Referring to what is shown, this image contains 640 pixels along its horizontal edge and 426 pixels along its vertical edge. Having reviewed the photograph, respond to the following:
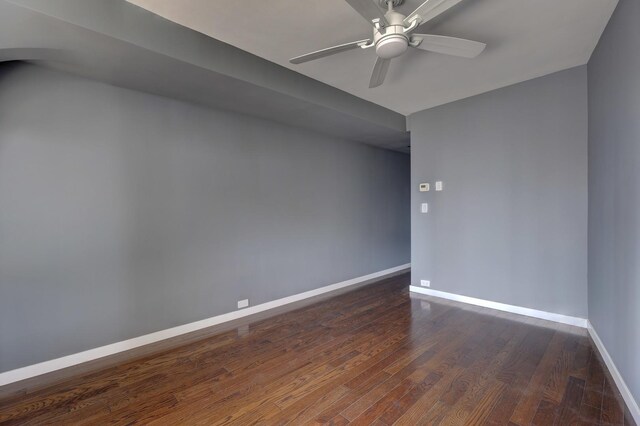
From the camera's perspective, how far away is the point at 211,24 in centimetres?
222

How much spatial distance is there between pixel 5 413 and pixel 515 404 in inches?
131

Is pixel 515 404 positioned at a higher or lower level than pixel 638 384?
lower

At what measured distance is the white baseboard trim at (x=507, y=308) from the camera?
3.04 m

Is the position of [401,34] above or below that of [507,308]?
above

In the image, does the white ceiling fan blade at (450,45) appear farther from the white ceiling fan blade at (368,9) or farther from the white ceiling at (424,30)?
the white ceiling fan blade at (368,9)

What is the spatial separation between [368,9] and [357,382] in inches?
96.4

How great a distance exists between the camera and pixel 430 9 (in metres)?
1.69

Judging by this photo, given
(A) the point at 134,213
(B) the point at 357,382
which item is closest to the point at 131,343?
(A) the point at 134,213

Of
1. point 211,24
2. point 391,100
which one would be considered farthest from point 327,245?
point 211,24

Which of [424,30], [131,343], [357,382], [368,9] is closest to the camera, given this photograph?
[368,9]

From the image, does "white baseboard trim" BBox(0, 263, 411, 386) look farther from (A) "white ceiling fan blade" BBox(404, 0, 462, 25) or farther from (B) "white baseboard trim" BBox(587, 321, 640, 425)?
(A) "white ceiling fan blade" BBox(404, 0, 462, 25)

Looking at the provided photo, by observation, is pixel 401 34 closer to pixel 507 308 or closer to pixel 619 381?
pixel 619 381

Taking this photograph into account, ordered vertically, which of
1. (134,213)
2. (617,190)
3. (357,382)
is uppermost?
(617,190)

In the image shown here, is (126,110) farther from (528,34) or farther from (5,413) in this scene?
(528,34)
